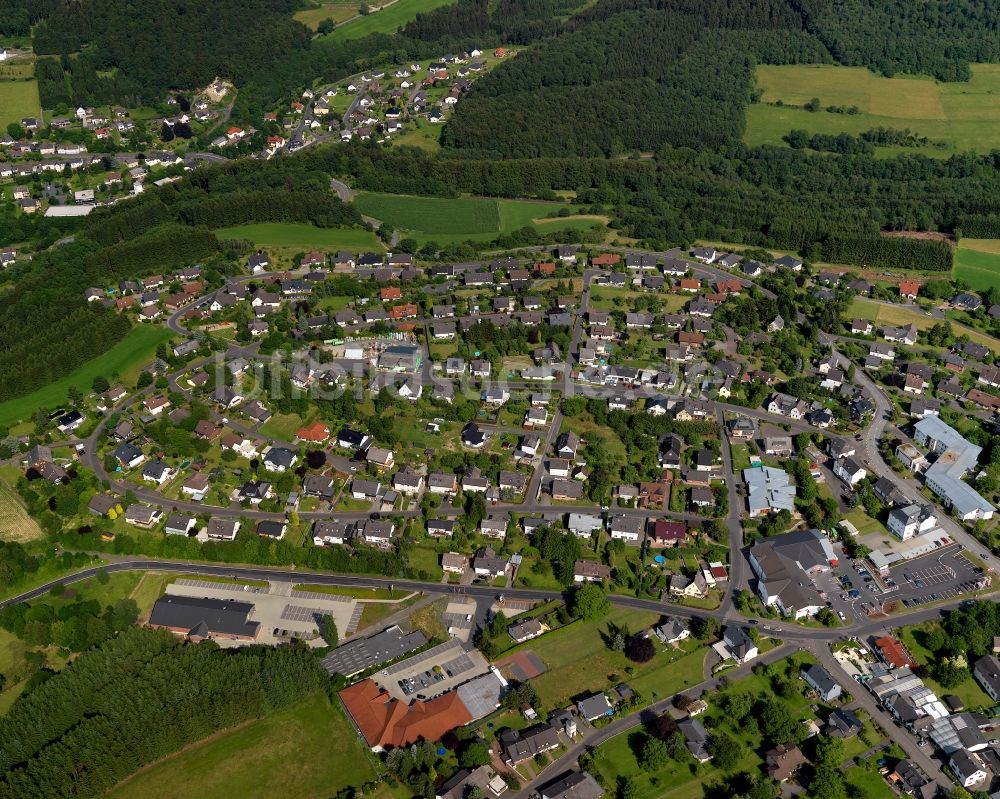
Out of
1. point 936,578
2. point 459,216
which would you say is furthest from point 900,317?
point 459,216

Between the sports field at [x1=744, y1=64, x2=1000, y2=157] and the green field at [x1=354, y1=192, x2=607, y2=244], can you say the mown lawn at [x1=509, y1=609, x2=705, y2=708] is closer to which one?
the green field at [x1=354, y1=192, x2=607, y2=244]

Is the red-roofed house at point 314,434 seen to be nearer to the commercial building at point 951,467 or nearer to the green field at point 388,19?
the commercial building at point 951,467

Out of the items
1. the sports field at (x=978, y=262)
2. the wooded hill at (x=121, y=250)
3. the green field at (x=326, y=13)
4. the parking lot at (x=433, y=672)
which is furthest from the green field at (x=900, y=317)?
the green field at (x=326, y=13)

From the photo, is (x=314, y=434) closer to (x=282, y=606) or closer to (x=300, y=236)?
(x=282, y=606)

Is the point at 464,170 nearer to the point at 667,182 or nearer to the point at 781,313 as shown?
the point at 667,182

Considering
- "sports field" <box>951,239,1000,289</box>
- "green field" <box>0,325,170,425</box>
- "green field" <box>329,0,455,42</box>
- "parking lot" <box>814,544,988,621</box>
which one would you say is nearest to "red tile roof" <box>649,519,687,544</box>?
"parking lot" <box>814,544,988,621</box>

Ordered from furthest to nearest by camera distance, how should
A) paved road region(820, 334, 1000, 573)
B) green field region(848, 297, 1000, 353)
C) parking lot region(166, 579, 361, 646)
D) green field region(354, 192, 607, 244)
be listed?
green field region(354, 192, 607, 244)
green field region(848, 297, 1000, 353)
paved road region(820, 334, 1000, 573)
parking lot region(166, 579, 361, 646)
